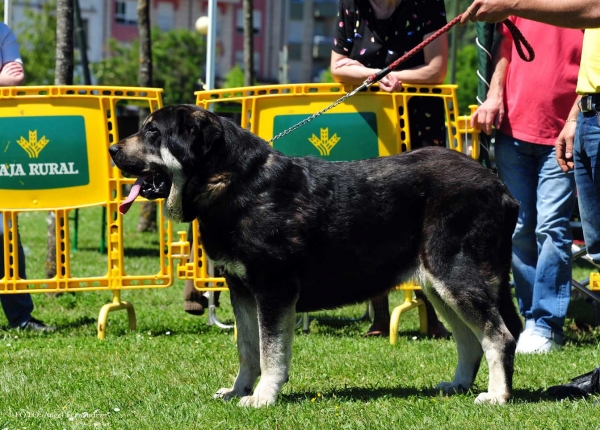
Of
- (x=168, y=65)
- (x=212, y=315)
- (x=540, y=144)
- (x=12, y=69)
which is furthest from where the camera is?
(x=168, y=65)

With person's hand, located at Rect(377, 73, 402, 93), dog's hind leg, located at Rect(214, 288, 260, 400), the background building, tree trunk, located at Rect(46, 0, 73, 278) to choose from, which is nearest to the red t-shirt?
person's hand, located at Rect(377, 73, 402, 93)

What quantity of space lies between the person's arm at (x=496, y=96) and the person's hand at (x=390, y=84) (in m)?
0.59

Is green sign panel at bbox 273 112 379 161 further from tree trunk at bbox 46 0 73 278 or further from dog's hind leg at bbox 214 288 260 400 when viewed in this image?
tree trunk at bbox 46 0 73 278

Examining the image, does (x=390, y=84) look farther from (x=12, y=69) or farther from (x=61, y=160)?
(x=12, y=69)

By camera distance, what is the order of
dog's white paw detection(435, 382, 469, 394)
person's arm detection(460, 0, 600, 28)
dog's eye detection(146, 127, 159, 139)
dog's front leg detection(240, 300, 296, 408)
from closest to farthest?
1. person's arm detection(460, 0, 600, 28)
2. dog's front leg detection(240, 300, 296, 408)
3. dog's eye detection(146, 127, 159, 139)
4. dog's white paw detection(435, 382, 469, 394)

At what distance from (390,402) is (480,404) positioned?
468 millimetres

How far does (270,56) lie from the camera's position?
7069cm

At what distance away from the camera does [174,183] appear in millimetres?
4914

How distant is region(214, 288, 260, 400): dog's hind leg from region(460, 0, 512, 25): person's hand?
1902 millimetres

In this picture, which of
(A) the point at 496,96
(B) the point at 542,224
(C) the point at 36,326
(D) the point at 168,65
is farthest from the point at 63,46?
(D) the point at 168,65

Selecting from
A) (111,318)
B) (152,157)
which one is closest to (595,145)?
(152,157)

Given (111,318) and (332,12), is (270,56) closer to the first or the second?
(332,12)

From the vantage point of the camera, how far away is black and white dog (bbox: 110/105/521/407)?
484 centimetres

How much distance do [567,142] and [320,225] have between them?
1.43 meters
